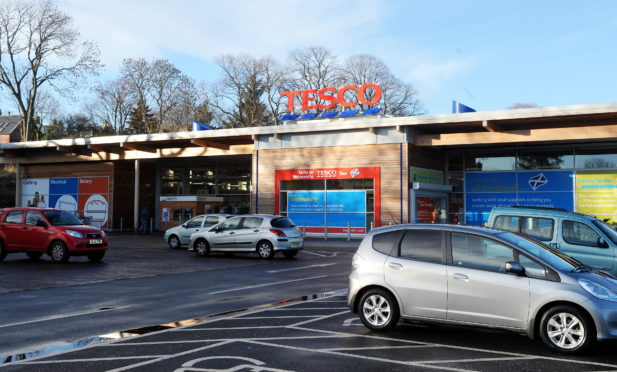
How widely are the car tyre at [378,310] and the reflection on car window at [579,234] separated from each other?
495 centimetres

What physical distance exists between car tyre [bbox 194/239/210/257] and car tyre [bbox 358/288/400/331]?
43.1ft

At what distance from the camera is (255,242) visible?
1902 cm

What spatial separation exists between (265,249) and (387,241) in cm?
1151

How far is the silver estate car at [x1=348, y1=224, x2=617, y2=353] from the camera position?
247 inches

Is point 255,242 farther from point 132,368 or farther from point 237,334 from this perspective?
point 132,368

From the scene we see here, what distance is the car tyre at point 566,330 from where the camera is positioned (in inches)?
244

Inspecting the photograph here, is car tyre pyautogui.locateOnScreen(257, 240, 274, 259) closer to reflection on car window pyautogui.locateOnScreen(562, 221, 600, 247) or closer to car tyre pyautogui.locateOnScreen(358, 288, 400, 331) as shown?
reflection on car window pyautogui.locateOnScreen(562, 221, 600, 247)

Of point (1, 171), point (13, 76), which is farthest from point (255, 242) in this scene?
point (1, 171)

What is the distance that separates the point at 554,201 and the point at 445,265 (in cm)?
2335

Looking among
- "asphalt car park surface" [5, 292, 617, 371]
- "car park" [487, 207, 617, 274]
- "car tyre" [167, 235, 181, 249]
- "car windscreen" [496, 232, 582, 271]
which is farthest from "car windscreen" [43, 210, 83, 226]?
"car windscreen" [496, 232, 582, 271]

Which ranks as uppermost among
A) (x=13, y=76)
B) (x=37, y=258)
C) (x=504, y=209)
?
(x=13, y=76)

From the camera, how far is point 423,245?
748 cm

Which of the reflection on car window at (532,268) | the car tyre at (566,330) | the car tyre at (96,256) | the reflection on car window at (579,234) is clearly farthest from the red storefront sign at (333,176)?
the car tyre at (566,330)

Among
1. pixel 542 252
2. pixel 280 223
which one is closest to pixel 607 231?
pixel 542 252
